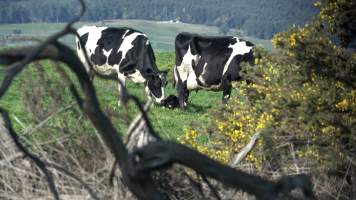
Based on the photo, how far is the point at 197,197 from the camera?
5.34m

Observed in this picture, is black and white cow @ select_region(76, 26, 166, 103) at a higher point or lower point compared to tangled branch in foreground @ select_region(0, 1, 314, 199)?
lower

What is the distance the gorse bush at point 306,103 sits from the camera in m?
7.50

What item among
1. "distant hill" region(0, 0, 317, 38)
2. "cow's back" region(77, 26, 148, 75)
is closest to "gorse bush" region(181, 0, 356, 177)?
"cow's back" region(77, 26, 148, 75)

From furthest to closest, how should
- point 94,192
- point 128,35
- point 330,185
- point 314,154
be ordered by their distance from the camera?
1. point 128,35
2. point 314,154
3. point 330,185
4. point 94,192

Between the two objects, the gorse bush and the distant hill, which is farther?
the distant hill

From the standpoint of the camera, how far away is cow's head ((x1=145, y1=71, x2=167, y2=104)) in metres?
21.1

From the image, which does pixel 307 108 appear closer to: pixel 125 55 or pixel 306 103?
pixel 306 103

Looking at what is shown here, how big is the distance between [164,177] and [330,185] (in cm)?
194

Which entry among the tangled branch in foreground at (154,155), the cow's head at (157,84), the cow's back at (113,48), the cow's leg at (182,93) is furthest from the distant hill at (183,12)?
the tangled branch in foreground at (154,155)

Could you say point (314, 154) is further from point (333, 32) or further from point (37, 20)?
point (37, 20)

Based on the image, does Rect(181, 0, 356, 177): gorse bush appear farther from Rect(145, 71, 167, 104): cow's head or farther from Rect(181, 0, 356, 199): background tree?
Rect(145, 71, 167, 104): cow's head

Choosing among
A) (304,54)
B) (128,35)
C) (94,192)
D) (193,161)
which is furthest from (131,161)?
(128,35)

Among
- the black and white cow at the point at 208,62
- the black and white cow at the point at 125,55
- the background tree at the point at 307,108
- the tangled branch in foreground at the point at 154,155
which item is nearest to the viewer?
the tangled branch in foreground at the point at 154,155

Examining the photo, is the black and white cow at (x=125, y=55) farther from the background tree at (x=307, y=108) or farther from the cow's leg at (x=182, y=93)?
the background tree at (x=307, y=108)
